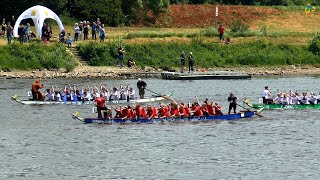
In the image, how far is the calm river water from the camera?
4712cm

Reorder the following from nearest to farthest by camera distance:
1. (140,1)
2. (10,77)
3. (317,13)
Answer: (10,77) → (140,1) → (317,13)

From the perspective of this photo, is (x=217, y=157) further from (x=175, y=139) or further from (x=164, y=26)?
(x=164, y=26)

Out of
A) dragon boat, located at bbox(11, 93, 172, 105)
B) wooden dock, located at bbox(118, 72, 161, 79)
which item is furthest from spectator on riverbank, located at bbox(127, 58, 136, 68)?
dragon boat, located at bbox(11, 93, 172, 105)

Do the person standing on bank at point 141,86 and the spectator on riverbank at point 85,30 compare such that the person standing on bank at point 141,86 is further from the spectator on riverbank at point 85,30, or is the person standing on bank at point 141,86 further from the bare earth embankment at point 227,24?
the spectator on riverbank at point 85,30

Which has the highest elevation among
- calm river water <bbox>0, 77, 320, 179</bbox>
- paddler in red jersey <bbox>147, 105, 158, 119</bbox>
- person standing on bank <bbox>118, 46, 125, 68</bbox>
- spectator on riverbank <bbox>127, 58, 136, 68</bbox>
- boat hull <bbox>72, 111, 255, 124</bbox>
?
person standing on bank <bbox>118, 46, 125, 68</bbox>

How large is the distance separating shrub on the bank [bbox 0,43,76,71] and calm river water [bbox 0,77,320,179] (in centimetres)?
1486

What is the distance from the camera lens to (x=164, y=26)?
4048 inches

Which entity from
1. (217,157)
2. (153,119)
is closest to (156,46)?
(153,119)

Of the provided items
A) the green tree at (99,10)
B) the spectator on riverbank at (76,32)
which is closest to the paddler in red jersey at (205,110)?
the spectator on riverbank at (76,32)

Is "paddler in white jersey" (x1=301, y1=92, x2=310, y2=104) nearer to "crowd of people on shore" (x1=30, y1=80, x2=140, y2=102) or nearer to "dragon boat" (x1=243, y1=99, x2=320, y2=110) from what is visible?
"dragon boat" (x1=243, y1=99, x2=320, y2=110)

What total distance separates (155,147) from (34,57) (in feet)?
106

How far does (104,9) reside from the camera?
9688cm

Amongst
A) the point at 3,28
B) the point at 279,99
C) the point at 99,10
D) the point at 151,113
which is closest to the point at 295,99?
the point at 279,99

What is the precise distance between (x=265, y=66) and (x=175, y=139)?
36877 mm
